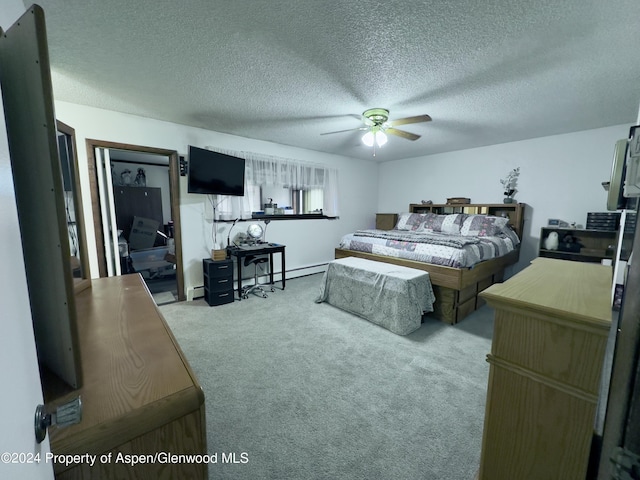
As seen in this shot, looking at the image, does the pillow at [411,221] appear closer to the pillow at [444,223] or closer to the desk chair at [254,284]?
the pillow at [444,223]

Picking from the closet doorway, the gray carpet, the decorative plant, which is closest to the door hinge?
the gray carpet

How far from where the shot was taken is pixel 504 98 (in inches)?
97.7

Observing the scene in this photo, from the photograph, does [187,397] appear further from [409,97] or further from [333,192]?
[333,192]

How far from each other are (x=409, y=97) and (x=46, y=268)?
276 centimetres

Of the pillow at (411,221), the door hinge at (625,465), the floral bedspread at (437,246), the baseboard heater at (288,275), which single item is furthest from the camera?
the pillow at (411,221)

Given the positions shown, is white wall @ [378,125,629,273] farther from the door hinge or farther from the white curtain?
the door hinge

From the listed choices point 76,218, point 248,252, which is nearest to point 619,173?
point 76,218

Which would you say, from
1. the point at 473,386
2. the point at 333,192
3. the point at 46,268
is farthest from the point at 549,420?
the point at 333,192

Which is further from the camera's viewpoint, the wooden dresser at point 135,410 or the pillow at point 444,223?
the pillow at point 444,223

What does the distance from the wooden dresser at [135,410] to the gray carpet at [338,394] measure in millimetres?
757

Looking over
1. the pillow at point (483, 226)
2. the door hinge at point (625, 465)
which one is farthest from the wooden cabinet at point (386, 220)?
the door hinge at point (625, 465)

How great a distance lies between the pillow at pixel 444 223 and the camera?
Answer: 4277mm

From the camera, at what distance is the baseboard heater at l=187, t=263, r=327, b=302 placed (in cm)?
359

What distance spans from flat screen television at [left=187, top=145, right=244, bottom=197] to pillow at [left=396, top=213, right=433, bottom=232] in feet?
9.59
